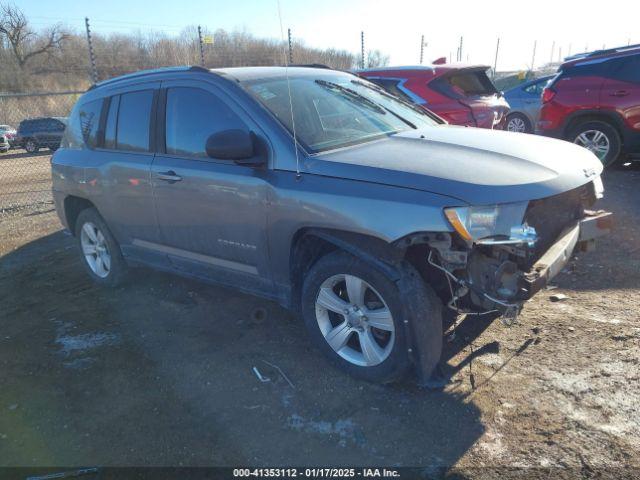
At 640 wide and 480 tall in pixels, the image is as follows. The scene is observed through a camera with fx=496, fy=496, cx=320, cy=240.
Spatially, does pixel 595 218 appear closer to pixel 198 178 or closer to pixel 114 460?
pixel 198 178

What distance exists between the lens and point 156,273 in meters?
5.40

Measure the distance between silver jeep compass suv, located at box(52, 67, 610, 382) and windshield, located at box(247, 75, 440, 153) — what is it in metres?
0.02

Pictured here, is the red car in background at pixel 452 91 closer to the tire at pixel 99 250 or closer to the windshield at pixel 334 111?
the windshield at pixel 334 111

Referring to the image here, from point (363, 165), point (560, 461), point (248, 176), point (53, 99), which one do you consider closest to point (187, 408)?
point (248, 176)

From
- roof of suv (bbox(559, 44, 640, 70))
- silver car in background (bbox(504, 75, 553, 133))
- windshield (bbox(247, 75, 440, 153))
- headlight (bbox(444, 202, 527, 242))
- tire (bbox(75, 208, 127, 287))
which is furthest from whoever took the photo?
silver car in background (bbox(504, 75, 553, 133))

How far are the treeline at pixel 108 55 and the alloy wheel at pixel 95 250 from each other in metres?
7.34

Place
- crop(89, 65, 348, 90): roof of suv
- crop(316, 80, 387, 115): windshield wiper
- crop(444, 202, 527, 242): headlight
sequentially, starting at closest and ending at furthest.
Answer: crop(444, 202, 527, 242): headlight → crop(89, 65, 348, 90): roof of suv → crop(316, 80, 387, 115): windshield wiper

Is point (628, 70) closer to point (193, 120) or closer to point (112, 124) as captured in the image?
point (193, 120)

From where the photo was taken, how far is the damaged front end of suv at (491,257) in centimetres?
259

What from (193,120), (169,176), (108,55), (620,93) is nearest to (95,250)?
(169,176)

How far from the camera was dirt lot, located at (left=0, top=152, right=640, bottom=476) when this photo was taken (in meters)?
2.61

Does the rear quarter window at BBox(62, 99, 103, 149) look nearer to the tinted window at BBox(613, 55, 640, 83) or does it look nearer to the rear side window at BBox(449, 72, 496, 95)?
the rear side window at BBox(449, 72, 496, 95)

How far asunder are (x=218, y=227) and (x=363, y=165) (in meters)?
1.27

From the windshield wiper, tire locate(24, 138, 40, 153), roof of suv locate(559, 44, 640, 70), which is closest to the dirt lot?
the windshield wiper
